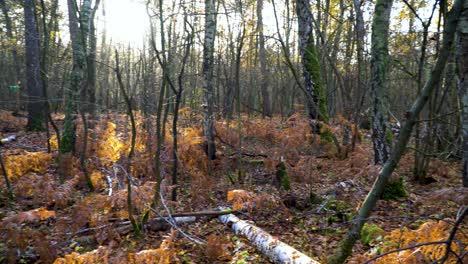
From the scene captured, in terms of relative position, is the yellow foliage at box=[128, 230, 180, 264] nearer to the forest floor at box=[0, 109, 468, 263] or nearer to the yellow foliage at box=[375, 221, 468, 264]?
the forest floor at box=[0, 109, 468, 263]

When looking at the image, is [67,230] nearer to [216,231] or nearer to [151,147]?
[216,231]

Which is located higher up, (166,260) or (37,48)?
(37,48)

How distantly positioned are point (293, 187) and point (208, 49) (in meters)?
3.92

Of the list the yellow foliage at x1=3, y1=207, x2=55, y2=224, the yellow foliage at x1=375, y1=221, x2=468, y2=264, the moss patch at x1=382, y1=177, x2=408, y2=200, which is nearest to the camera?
the yellow foliage at x1=375, y1=221, x2=468, y2=264

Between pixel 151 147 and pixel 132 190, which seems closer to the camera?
pixel 132 190

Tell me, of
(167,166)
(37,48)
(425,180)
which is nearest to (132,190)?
(167,166)

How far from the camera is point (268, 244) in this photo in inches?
153

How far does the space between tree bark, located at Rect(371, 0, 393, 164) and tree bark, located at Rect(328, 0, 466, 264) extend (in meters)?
3.15

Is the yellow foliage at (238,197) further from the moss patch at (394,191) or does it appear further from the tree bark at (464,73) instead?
the tree bark at (464,73)

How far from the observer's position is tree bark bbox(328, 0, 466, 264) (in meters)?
2.13

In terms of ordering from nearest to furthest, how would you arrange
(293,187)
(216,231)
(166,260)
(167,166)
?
(166,260) → (216,231) → (293,187) → (167,166)

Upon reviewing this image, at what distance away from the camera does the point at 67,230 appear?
180 inches

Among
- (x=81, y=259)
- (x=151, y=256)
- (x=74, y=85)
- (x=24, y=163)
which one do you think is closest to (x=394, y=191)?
(x=151, y=256)

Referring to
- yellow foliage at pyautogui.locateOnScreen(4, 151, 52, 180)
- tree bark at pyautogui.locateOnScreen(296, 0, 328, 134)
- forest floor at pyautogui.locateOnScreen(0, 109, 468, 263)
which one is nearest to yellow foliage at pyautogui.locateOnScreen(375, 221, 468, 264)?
forest floor at pyautogui.locateOnScreen(0, 109, 468, 263)
